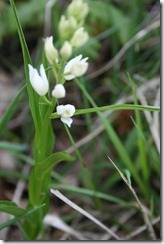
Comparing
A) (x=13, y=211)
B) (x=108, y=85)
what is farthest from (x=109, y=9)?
(x=13, y=211)

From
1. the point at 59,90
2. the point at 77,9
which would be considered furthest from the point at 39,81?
the point at 77,9

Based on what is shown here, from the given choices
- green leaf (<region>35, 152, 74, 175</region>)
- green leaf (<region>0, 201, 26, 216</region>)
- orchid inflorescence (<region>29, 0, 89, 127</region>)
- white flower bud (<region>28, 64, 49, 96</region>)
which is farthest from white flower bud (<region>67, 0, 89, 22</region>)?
green leaf (<region>0, 201, 26, 216</region>)

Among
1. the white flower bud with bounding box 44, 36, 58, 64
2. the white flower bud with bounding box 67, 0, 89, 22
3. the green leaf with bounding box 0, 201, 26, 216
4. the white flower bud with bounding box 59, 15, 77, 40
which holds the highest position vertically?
the white flower bud with bounding box 67, 0, 89, 22

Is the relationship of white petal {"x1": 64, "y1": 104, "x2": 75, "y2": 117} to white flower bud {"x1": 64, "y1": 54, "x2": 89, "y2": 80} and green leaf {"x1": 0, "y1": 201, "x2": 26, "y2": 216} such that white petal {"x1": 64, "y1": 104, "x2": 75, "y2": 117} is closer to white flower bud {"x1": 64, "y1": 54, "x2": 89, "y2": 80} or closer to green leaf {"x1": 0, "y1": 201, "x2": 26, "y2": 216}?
white flower bud {"x1": 64, "y1": 54, "x2": 89, "y2": 80}

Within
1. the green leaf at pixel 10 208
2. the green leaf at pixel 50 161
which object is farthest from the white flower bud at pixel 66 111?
the green leaf at pixel 10 208

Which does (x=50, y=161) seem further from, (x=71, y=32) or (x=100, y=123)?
(x=100, y=123)

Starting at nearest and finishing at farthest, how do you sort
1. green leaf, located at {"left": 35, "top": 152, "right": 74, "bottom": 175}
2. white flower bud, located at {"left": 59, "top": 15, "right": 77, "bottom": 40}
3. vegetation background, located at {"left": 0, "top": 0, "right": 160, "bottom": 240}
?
white flower bud, located at {"left": 59, "top": 15, "right": 77, "bottom": 40}, green leaf, located at {"left": 35, "top": 152, "right": 74, "bottom": 175}, vegetation background, located at {"left": 0, "top": 0, "right": 160, "bottom": 240}
